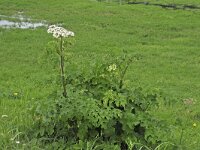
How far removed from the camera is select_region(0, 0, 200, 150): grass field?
10.4 meters

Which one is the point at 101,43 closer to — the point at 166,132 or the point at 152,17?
the point at 152,17

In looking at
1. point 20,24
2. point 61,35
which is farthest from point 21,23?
point 61,35

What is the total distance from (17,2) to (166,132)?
1093 inches

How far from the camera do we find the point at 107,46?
19734mm

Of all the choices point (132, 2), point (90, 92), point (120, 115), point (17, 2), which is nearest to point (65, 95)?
point (90, 92)

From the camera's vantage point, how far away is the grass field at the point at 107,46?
10391 millimetres

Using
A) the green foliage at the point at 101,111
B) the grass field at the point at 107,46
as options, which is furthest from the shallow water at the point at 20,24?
the green foliage at the point at 101,111

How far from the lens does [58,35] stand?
19.7 feet

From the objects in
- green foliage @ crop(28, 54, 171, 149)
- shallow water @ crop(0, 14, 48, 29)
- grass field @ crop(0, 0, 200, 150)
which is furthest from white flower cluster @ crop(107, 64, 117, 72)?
shallow water @ crop(0, 14, 48, 29)

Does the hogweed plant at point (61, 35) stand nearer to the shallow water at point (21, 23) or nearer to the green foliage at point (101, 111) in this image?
the green foliage at point (101, 111)

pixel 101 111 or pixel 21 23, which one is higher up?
pixel 101 111

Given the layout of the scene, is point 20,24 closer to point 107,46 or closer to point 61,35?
point 107,46

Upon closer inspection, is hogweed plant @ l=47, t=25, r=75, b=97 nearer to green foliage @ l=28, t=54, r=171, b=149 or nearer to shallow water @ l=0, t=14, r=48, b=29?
green foliage @ l=28, t=54, r=171, b=149

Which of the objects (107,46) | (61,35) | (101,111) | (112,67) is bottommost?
(107,46)
